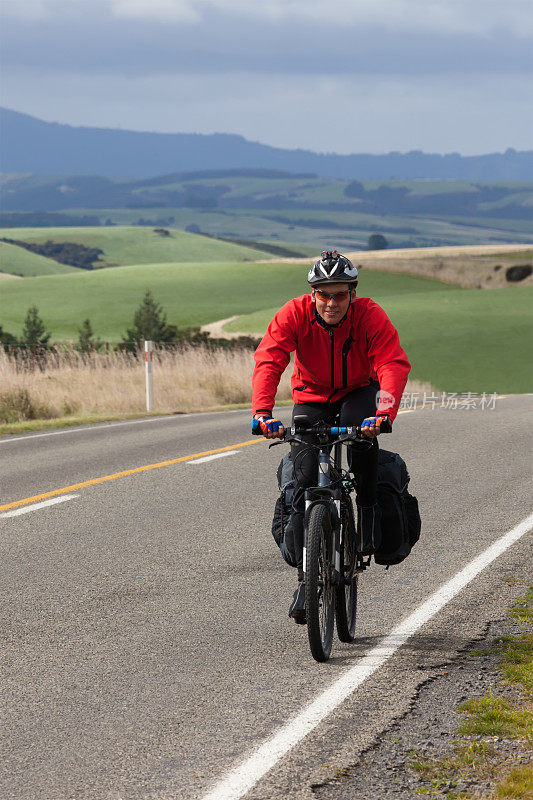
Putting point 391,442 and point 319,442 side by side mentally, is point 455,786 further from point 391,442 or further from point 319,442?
point 391,442

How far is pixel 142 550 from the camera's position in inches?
336

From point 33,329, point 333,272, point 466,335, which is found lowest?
point 33,329

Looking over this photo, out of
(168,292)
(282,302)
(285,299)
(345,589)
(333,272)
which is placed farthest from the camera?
(168,292)

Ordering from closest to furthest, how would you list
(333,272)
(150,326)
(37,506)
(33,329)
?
(333,272) < (37,506) < (150,326) < (33,329)

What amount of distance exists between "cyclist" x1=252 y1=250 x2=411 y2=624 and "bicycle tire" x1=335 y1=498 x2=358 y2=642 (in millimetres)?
250

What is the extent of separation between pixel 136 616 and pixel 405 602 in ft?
5.65

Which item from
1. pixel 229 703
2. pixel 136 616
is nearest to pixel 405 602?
pixel 136 616

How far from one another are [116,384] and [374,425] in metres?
18.8

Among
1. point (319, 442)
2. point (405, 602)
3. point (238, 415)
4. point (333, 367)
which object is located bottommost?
point (238, 415)

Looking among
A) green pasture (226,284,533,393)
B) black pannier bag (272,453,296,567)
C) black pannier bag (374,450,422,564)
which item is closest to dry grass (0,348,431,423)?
black pannier bag (374,450,422,564)

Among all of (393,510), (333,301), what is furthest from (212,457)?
(333,301)

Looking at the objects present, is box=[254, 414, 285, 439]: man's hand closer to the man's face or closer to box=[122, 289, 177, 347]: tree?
the man's face

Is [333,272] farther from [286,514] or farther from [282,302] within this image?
[282,302]

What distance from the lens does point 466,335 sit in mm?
54781
